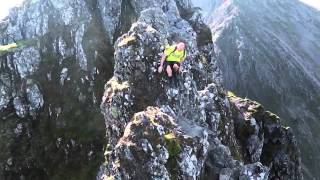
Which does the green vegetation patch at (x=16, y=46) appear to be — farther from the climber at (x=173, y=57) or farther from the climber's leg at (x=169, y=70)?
the climber's leg at (x=169, y=70)

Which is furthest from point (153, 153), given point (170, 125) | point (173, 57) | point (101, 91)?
point (101, 91)

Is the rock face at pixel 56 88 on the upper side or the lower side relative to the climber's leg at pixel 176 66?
lower

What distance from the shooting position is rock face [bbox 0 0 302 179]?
65.3 metres

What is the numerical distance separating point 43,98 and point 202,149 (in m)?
86.2

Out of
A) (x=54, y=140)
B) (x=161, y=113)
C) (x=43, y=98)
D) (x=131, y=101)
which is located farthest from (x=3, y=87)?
(x=161, y=113)

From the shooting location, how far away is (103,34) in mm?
129500

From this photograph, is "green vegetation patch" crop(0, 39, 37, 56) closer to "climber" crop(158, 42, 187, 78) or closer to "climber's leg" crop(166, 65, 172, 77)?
"climber" crop(158, 42, 187, 78)

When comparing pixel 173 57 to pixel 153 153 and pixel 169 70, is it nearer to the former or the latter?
pixel 169 70

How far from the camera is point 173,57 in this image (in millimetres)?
55969

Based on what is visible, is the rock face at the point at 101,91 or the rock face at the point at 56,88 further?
the rock face at the point at 56,88

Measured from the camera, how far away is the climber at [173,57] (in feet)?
180

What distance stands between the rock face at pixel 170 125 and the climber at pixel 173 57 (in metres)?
3.93

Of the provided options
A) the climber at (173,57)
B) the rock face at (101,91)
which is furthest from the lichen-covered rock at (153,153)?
the climber at (173,57)

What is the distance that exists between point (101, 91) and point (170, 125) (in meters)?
73.1
